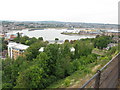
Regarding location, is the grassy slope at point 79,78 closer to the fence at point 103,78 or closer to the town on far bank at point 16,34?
the fence at point 103,78

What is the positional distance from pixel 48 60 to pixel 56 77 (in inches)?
40.2

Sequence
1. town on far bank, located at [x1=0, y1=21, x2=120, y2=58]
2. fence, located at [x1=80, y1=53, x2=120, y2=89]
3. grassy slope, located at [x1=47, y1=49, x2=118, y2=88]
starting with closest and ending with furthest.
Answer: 1. fence, located at [x1=80, y1=53, x2=120, y2=89]
2. grassy slope, located at [x1=47, y1=49, x2=118, y2=88]
3. town on far bank, located at [x1=0, y1=21, x2=120, y2=58]

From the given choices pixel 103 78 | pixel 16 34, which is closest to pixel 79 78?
pixel 103 78

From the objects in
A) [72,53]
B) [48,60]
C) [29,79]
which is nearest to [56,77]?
[48,60]

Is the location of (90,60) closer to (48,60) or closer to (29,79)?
(48,60)

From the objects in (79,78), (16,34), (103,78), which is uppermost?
(16,34)

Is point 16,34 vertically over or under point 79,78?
over

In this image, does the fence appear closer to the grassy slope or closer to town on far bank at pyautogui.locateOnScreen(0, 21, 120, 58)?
the grassy slope

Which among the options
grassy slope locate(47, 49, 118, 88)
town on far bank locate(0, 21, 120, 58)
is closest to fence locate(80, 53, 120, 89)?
grassy slope locate(47, 49, 118, 88)

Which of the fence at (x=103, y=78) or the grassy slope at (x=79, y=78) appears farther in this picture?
the grassy slope at (x=79, y=78)

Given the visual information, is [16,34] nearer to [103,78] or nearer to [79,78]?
[79,78]

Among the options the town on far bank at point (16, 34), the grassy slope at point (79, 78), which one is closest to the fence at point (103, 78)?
the grassy slope at point (79, 78)

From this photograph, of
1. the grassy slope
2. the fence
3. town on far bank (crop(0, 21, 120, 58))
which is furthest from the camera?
town on far bank (crop(0, 21, 120, 58))

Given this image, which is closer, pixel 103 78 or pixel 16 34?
pixel 103 78
